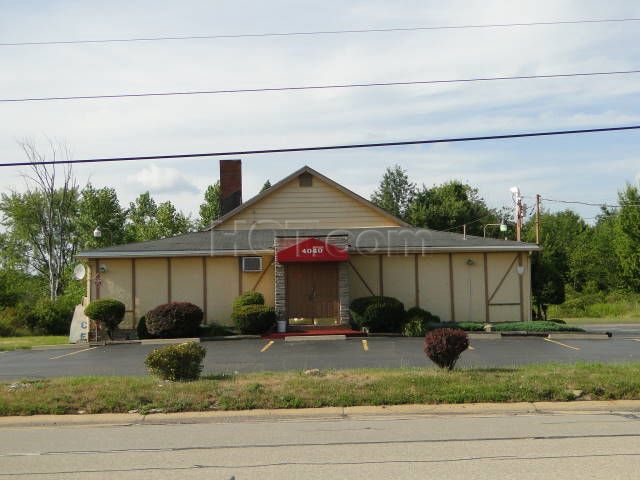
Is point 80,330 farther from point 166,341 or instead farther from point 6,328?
point 6,328

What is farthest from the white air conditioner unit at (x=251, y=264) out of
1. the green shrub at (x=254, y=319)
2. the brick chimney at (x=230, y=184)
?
the brick chimney at (x=230, y=184)

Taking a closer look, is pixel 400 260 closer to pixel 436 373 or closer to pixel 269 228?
pixel 269 228

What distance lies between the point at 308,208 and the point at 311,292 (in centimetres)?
624

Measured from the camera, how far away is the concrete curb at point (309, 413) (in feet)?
36.9

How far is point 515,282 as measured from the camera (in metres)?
27.9

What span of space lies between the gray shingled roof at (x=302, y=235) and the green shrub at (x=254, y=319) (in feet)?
9.46

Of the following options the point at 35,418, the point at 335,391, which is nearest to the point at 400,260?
the point at 335,391

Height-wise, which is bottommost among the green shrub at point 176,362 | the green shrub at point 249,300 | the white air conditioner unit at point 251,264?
the green shrub at point 176,362

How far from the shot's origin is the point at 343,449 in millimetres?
8781

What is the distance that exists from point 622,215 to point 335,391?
45.1 m

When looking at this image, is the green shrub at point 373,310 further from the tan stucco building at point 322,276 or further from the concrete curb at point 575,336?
the concrete curb at point 575,336

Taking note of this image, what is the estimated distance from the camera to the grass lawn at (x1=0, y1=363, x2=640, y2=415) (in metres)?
11.8

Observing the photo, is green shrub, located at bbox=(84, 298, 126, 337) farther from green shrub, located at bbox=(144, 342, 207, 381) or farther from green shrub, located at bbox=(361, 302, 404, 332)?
green shrub, located at bbox=(144, 342, 207, 381)

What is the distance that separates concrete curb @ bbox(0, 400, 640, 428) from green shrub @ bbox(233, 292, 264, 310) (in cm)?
1437
